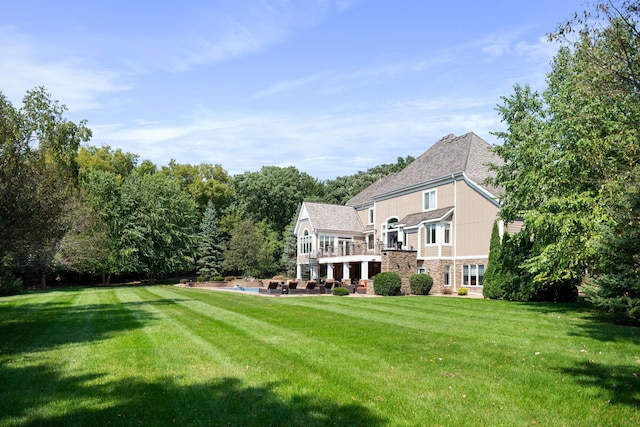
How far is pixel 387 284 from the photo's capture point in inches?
1107

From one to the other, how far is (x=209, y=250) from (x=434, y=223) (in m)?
31.8

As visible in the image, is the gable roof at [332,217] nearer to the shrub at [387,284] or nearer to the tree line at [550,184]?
the shrub at [387,284]

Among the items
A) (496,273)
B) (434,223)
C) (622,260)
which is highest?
(434,223)

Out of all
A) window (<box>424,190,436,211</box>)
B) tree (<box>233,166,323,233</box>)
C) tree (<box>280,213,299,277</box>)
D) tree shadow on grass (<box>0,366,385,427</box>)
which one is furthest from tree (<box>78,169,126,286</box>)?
tree shadow on grass (<box>0,366,385,427</box>)

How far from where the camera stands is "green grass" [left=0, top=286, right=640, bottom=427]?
571 centimetres

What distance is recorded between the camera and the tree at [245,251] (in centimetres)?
5041

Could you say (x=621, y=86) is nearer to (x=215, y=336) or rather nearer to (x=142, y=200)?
(x=215, y=336)

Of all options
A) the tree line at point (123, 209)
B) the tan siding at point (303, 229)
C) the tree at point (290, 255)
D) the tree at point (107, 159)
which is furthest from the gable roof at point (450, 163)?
the tree at point (107, 159)

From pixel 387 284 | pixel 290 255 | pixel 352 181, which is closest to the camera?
pixel 387 284

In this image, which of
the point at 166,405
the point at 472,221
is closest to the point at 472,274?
the point at 472,221

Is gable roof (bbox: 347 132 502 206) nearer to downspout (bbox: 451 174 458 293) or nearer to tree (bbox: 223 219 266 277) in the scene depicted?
downspout (bbox: 451 174 458 293)

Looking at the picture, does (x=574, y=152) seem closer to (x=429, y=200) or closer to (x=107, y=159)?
(x=429, y=200)

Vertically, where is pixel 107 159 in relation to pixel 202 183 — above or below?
above

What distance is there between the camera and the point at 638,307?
13.3 m
